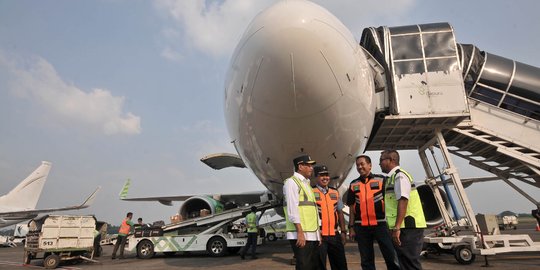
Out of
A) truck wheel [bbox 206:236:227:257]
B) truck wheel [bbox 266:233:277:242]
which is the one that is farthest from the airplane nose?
truck wheel [bbox 266:233:277:242]

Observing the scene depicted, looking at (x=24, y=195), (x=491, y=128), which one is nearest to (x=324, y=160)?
(x=491, y=128)

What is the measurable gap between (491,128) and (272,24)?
7.87 metres

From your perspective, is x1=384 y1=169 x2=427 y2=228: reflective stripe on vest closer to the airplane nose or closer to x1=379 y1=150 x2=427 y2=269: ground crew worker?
x1=379 y1=150 x2=427 y2=269: ground crew worker

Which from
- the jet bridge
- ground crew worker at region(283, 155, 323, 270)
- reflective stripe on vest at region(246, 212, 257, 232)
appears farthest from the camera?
reflective stripe on vest at region(246, 212, 257, 232)

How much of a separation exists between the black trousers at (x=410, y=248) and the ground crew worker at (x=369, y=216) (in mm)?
412

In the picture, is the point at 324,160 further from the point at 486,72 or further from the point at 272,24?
the point at 486,72

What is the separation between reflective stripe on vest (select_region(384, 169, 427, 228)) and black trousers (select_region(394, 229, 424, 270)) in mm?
77

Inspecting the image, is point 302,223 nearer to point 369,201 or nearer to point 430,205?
point 369,201

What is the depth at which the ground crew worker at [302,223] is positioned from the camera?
3402 mm

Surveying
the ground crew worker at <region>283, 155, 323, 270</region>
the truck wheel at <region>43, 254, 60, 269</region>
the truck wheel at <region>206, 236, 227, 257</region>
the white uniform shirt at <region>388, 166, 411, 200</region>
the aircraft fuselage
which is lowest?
the truck wheel at <region>43, 254, 60, 269</region>

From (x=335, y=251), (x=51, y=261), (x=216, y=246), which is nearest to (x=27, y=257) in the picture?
(x=51, y=261)

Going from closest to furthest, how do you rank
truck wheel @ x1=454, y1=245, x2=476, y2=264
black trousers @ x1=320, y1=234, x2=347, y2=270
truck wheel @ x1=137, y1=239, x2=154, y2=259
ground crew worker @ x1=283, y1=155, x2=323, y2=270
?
ground crew worker @ x1=283, y1=155, x2=323, y2=270 < black trousers @ x1=320, y1=234, x2=347, y2=270 < truck wheel @ x1=454, y1=245, x2=476, y2=264 < truck wheel @ x1=137, y1=239, x2=154, y2=259

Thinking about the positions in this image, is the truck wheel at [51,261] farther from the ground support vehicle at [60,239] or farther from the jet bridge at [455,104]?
the jet bridge at [455,104]

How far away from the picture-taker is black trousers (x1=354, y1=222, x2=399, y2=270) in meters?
3.99
